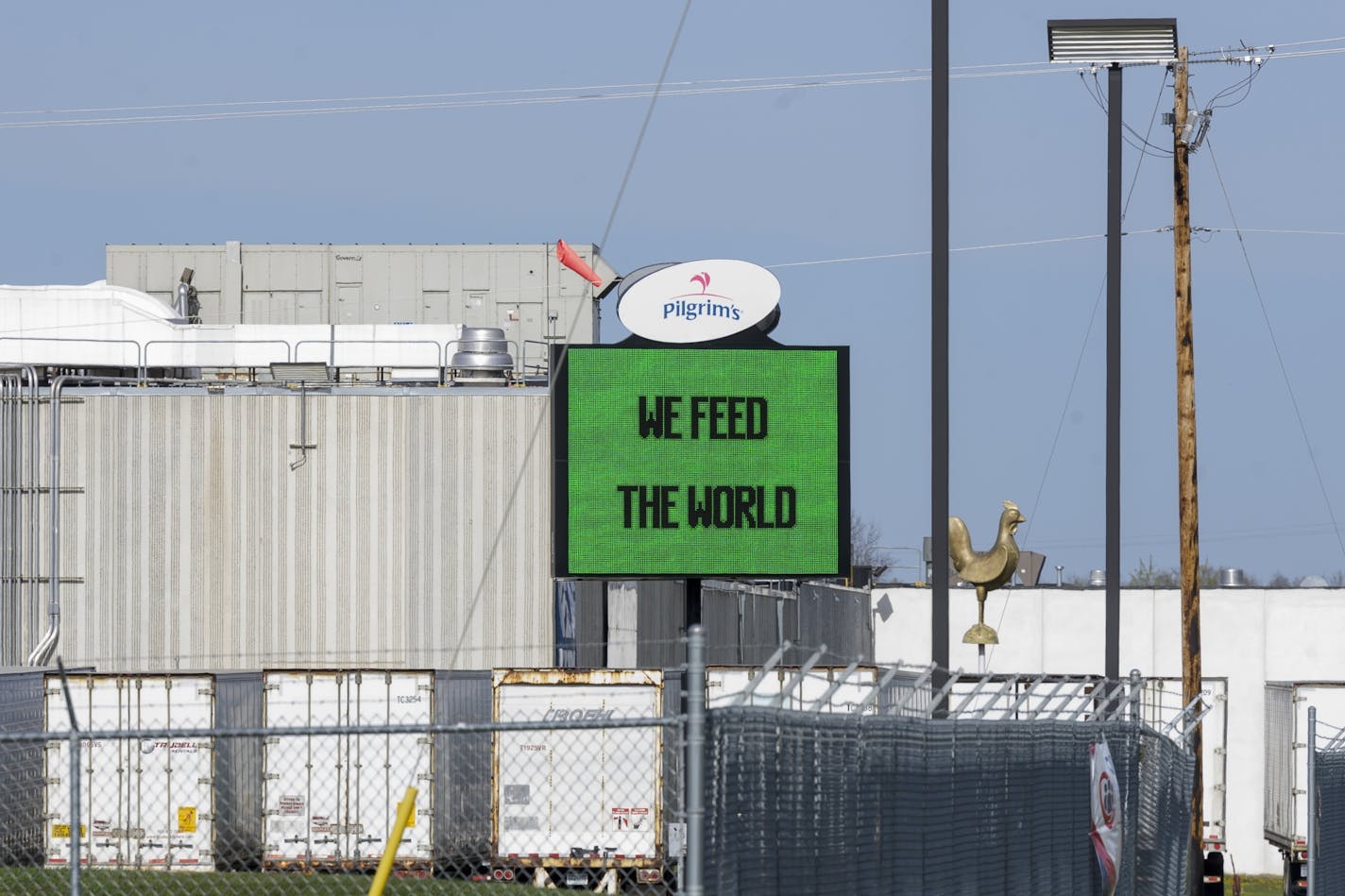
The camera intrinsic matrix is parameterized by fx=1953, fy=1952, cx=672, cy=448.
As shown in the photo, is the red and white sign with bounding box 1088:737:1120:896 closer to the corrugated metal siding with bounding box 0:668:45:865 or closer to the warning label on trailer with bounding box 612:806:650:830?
the warning label on trailer with bounding box 612:806:650:830

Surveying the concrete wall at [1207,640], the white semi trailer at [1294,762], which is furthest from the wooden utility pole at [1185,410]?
the concrete wall at [1207,640]

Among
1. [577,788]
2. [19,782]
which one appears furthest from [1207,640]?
[19,782]

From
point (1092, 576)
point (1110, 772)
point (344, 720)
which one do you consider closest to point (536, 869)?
point (344, 720)

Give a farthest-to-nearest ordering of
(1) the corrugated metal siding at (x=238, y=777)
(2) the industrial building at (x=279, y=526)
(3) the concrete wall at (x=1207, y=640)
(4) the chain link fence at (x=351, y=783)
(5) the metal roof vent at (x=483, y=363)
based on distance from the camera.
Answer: (3) the concrete wall at (x=1207, y=640), (5) the metal roof vent at (x=483, y=363), (2) the industrial building at (x=279, y=526), (1) the corrugated metal siding at (x=238, y=777), (4) the chain link fence at (x=351, y=783)

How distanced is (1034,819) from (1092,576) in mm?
38474

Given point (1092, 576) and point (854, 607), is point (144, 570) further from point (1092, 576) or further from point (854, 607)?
point (1092, 576)

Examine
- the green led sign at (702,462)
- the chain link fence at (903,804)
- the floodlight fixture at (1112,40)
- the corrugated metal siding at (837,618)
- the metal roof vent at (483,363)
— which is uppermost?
the floodlight fixture at (1112,40)

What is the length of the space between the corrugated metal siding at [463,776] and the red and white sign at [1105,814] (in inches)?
402

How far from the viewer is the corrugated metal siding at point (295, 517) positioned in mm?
29906

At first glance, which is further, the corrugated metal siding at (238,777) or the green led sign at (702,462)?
the green led sign at (702,462)

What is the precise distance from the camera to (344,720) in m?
22.4

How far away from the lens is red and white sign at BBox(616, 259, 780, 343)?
79.9 ft

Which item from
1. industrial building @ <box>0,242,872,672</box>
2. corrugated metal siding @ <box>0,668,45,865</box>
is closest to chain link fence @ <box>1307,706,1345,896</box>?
industrial building @ <box>0,242,872,672</box>

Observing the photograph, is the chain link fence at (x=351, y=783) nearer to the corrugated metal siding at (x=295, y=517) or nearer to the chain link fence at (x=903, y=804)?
the chain link fence at (x=903, y=804)
